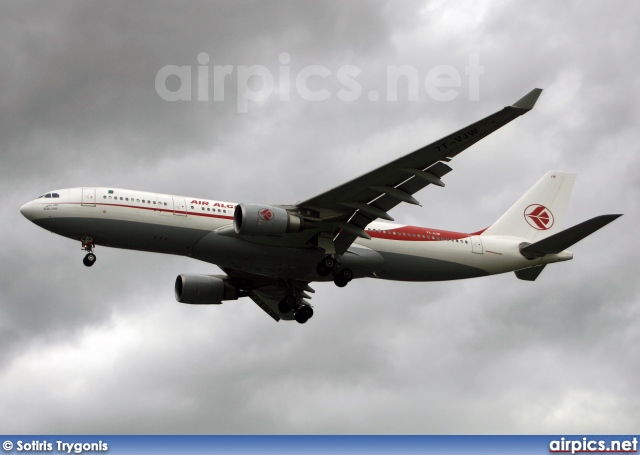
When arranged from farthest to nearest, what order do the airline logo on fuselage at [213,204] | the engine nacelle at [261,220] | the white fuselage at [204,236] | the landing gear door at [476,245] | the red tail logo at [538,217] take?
the red tail logo at [538,217] → the landing gear door at [476,245] → the airline logo on fuselage at [213,204] → the white fuselage at [204,236] → the engine nacelle at [261,220]

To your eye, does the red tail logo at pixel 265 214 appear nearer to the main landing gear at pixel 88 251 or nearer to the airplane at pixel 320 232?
the airplane at pixel 320 232

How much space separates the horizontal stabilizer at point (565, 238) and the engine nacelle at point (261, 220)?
550 inches

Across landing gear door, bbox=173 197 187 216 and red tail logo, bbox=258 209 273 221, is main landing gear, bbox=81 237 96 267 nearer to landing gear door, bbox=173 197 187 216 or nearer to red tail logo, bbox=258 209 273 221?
landing gear door, bbox=173 197 187 216

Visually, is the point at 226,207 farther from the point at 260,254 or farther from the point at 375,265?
the point at 375,265

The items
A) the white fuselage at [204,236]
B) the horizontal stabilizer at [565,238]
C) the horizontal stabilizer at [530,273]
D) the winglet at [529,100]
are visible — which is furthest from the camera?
the horizontal stabilizer at [530,273]

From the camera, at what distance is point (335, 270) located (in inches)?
1841

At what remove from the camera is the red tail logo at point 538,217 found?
178 feet

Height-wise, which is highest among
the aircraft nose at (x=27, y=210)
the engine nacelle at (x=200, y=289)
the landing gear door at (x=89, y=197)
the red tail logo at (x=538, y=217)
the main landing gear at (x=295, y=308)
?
the red tail logo at (x=538, y=217)

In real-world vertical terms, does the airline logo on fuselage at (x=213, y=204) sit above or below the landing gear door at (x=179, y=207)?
above

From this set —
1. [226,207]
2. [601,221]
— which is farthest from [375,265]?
[601,221]

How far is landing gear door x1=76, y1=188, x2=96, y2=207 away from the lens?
43.8m

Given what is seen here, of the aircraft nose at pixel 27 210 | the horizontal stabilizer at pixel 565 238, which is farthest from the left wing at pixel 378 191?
the aircraft nose at pixel 27 210

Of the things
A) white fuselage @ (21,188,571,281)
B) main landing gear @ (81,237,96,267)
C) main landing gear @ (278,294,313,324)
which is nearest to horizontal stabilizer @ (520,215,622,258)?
white fuselage @ (21,188,571,281)

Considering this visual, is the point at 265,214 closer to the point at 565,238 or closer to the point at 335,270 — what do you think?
the point at 335,270
